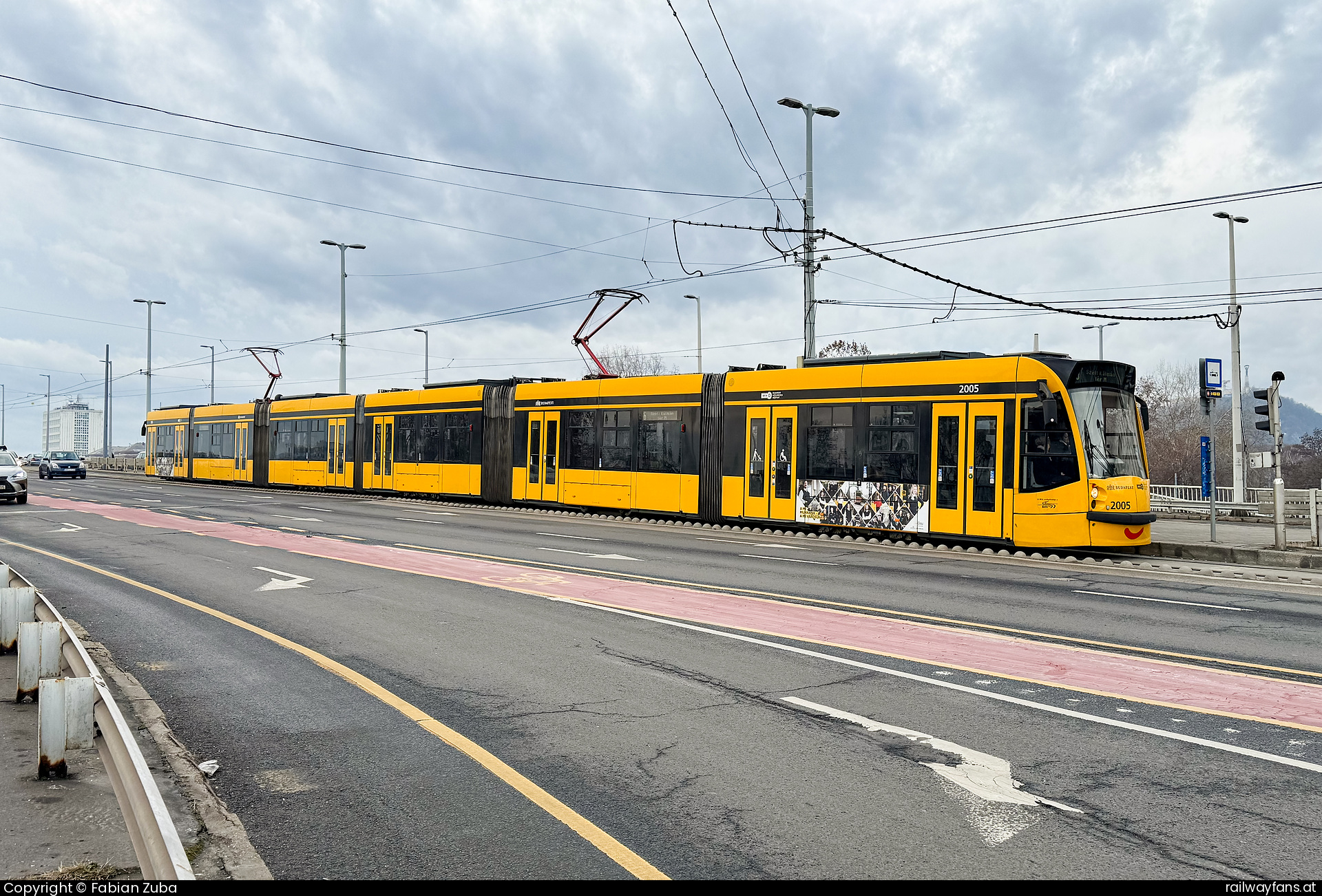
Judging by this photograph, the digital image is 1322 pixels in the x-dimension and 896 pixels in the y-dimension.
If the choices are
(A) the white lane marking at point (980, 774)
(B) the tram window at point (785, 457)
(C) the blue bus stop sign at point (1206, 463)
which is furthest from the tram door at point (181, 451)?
(A) the white lane marking at point (980, 774)

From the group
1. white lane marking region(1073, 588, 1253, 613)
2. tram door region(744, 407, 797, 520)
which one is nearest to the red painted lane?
white lane marking region(1073, 588, 1253, 613)

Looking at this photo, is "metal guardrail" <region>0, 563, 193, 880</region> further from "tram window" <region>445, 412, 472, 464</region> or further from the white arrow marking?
"tram window" <region>445, 412, 472, 464</region>

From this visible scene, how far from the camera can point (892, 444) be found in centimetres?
1903

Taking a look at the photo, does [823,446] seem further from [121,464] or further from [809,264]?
[121,464]

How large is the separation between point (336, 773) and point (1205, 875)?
14.5 feet

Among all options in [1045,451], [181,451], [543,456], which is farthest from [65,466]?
[1045,451]

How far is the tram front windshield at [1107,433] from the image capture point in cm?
1658

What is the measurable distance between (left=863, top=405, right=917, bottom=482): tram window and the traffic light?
21.4 ft

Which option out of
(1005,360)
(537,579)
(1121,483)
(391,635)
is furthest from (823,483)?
(391,635)

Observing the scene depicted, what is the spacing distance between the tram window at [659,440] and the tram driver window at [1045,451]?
9.20 metres

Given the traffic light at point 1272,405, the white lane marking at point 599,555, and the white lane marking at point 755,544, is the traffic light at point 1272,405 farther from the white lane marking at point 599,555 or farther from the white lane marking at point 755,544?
the white lane marking at point 599,555

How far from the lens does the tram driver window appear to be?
16.5 meters

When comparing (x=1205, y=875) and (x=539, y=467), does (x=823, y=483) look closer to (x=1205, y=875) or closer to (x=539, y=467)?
(x=539, y=467)

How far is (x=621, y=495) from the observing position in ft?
82.4
